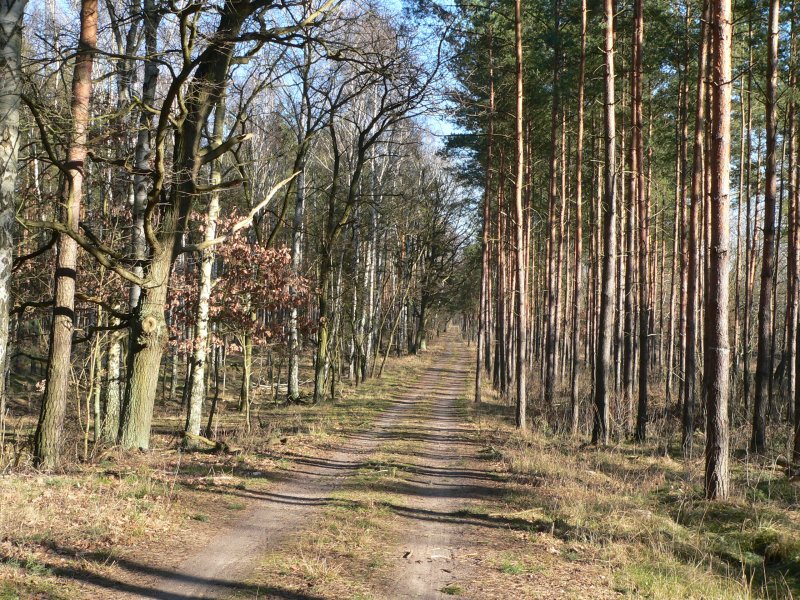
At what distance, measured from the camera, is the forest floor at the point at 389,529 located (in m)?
5.70

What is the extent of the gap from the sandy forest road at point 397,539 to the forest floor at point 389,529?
0.09 ft

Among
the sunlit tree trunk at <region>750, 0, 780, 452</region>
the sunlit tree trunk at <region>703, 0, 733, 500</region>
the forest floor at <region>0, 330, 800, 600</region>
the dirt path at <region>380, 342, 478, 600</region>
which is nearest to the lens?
the forest floor at <region>0, 330, 800, 600</region>

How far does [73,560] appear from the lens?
584 cm

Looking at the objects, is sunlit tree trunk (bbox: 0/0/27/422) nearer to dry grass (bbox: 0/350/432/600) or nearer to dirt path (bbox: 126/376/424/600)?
dry grass (bbox: 0/350/432/600)

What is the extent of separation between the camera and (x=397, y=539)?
7.23 metres

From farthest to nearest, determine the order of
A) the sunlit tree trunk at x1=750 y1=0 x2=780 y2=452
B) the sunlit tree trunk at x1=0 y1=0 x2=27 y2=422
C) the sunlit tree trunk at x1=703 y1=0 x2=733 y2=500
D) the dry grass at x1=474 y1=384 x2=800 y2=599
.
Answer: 1. the sunlit tree trunk at x1=750 y1=0 x2=780 y2=452
2. the sunlit tree trunk at x1=703 y1=0 x2=733 y2=500
3. the sunlit tree trunk at x1=0 y1=0 x2=27 y2=422
4. the dry grass at x1=474 y1=384 x2=800 y2=599

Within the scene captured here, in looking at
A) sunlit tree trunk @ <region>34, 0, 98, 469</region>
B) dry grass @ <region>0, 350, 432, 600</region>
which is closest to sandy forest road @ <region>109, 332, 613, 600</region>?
dry grass @ <region>0, 350, 432, 600</region>

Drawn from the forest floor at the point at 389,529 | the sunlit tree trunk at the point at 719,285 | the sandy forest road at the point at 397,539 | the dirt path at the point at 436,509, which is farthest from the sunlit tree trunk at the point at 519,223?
the sunlit tree trunk at the point at 719,285

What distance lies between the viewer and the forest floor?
18.7 ft

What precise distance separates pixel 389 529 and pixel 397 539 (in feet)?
1.29

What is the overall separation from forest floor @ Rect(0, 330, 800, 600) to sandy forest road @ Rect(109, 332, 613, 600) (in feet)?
0.09

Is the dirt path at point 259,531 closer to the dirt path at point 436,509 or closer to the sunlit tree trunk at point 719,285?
the dirt path at point 436,509

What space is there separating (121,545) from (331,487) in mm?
3903

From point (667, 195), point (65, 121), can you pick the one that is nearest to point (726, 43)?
point (65, 121)
